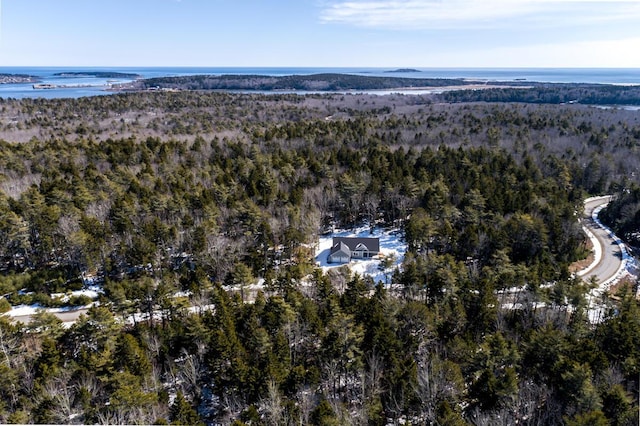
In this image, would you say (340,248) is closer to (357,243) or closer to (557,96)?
(357,243)

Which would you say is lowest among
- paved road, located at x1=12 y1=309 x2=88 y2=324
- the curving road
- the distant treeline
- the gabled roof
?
paved road, located at x1=12 y1=309 x2=88 y2=324

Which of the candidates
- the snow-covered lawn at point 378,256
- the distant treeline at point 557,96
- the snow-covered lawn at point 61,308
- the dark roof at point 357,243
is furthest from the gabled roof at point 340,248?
the distant treeline at point 557,96

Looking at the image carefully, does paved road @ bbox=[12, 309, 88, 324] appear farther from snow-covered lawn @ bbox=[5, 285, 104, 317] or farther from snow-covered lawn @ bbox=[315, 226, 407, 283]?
snow-covered lawn @ bbox=[315, 226, 407, 283]

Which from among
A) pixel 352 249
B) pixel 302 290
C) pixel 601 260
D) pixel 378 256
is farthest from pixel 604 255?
pixel 302 290

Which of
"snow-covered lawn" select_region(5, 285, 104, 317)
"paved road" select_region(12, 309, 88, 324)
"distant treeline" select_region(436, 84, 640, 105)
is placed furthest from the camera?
"distant treeline" select_region(436, 84, 640, 105)

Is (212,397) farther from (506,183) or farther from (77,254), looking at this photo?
(506,183)

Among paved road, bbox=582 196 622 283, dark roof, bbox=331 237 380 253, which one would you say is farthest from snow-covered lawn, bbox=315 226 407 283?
paved road, bbox=582 196 622 283
